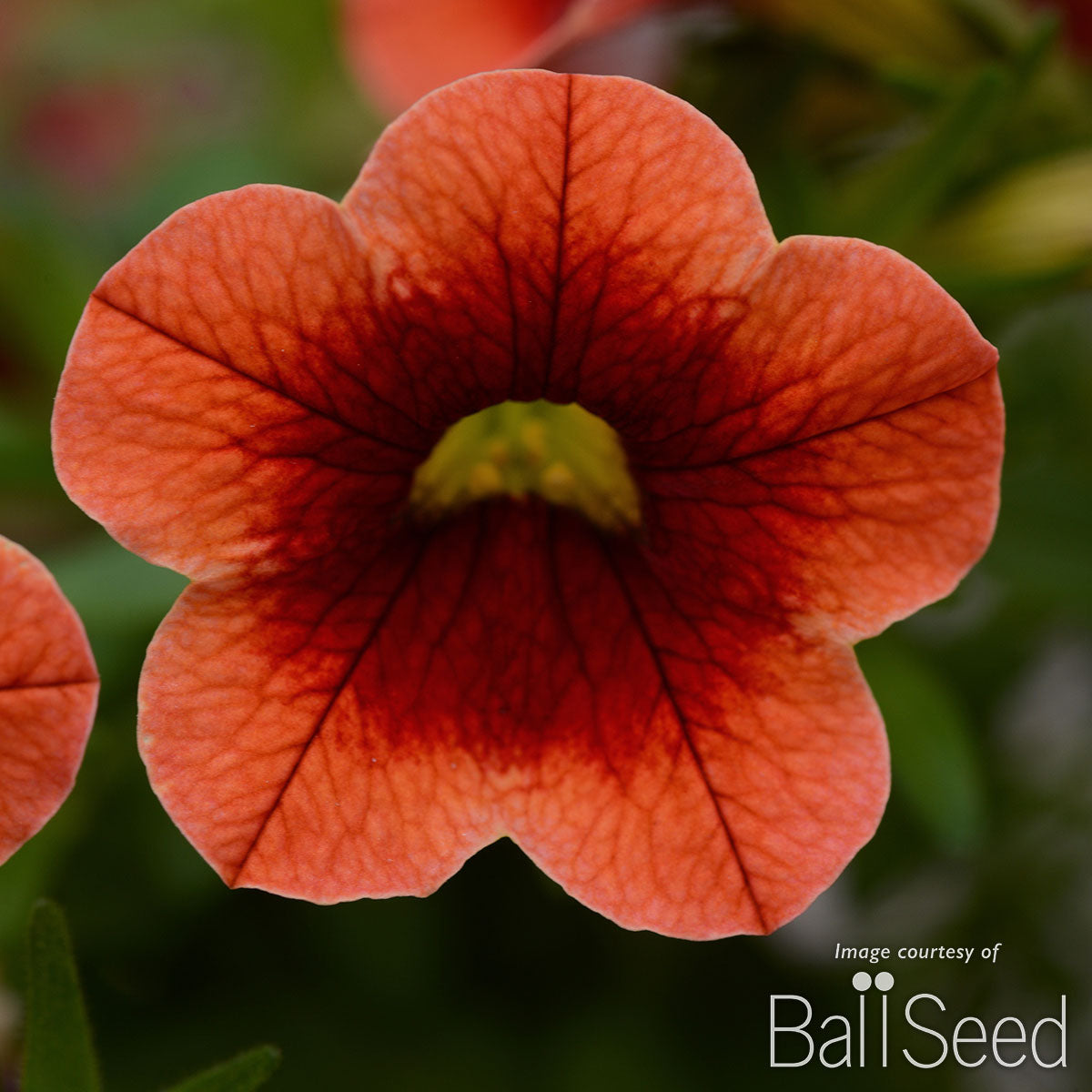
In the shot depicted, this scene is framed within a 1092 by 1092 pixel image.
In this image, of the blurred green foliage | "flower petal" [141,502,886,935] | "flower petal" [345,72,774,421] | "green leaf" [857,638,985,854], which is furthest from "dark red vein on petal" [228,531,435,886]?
"green leaf" [857,638,985,854]

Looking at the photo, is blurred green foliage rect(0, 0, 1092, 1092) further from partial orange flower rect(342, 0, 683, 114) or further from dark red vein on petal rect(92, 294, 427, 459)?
dark red vein on petal rect(92, 294, 427, 459)

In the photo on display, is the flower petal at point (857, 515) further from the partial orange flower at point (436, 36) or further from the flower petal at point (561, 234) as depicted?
the partial orange flower at point (436, 36)

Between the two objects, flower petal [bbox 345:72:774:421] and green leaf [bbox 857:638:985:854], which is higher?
flower petal [bbox 345:72:774:421]

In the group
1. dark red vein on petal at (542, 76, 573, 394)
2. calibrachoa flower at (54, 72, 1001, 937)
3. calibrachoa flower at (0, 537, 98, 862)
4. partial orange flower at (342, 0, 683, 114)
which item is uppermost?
partial orange flower at (342, 0, 683, 114)

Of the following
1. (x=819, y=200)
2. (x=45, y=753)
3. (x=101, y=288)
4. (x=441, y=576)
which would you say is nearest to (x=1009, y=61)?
(x=819, y=200)

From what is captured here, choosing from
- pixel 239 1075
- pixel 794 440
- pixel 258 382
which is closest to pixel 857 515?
pixel 794 440
